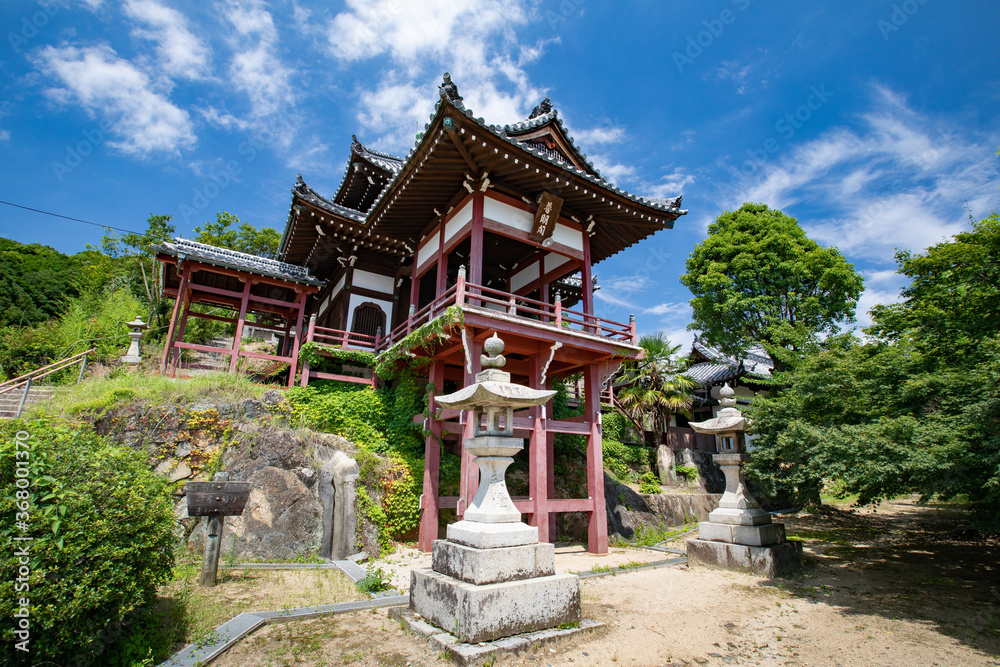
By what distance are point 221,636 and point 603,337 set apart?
9.39 metres

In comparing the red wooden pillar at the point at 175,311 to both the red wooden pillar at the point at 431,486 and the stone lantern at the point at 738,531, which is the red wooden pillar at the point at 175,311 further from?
the stone lantern at the point at 738,531

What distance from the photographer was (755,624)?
18.9 feet

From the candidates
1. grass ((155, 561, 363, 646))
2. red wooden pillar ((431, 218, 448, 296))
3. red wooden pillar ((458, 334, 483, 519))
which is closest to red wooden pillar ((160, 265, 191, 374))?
red wooden pillar ((431, 218, 448, 296))

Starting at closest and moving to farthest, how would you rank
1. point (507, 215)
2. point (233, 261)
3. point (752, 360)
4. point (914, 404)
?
1. point (914, 404)
2. point (507, 215)
3. point (233, 261)
4. point (752, 360)

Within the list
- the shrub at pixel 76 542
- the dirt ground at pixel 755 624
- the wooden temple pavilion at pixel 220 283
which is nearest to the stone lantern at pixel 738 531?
the dirt ground at pixel 755 624

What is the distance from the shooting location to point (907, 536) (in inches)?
510

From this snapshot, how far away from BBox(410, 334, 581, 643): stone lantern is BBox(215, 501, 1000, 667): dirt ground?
13.1 inches

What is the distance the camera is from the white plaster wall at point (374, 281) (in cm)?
1559

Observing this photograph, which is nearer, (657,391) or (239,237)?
(657,391)

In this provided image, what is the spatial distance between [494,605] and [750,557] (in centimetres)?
615

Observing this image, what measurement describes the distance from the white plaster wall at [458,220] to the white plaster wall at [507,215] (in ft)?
1.56

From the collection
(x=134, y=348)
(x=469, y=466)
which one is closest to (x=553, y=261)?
(x=469, y=466)

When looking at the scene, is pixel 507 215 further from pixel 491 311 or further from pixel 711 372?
pixel 711 372

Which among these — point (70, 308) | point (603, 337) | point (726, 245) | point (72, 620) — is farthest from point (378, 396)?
point (70, 308)
